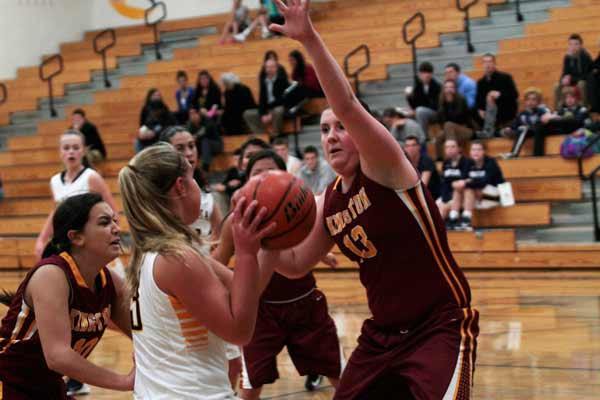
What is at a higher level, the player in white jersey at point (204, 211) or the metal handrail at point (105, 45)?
the metal handrail at point (105, 45)

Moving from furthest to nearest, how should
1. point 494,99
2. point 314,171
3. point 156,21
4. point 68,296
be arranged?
1. point 156,21
2. point 494,99
3. point 314,171
4. point 68,296

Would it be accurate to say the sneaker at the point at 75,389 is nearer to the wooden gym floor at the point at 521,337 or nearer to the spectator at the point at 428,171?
the wooden gym floor at the point at 521,337

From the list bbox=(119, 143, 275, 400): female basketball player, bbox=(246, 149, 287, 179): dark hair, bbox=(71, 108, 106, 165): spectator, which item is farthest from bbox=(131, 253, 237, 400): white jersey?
bbox=(71, 108, 106, 165): spectator

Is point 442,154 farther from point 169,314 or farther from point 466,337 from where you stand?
point 169,314

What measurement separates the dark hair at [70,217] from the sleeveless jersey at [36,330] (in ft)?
0.26

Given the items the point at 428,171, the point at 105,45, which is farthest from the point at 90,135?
the point at 428,171

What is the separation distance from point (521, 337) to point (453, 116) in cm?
540

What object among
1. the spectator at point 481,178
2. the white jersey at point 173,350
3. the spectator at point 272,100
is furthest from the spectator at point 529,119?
the white jersey at point 173,350

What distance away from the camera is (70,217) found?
3.79m

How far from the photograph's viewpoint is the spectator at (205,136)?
1391 centimetres

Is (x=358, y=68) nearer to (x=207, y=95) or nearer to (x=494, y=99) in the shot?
(x=207, y=95)

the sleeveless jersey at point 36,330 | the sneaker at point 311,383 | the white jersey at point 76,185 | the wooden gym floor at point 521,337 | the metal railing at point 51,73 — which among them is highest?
the metal railing at point 51,73

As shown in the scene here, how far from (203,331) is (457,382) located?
1.00 metres

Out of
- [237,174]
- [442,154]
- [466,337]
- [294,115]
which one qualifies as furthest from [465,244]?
[466,337]
